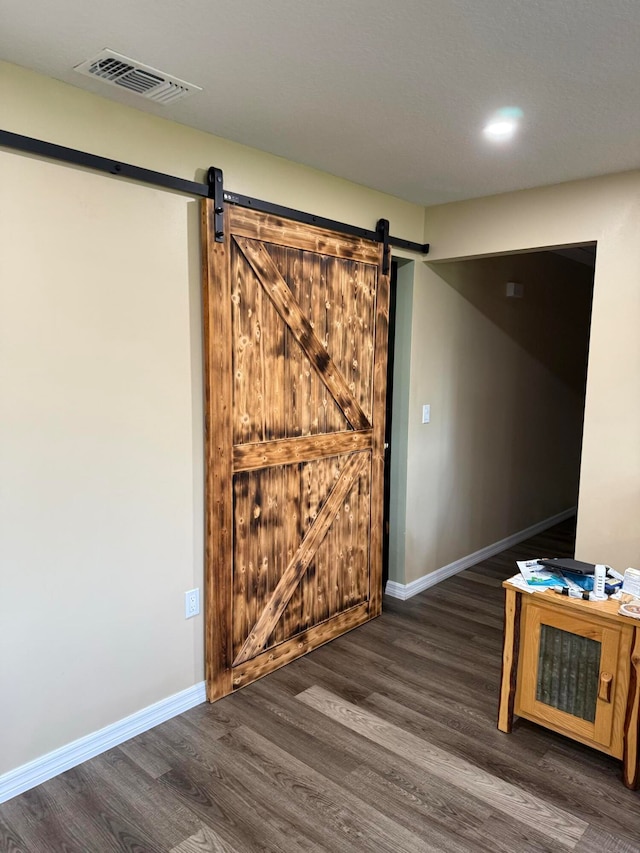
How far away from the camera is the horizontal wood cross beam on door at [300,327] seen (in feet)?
8.85

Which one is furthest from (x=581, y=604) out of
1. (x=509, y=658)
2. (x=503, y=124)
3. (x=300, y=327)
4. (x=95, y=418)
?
(x=95, y=418)

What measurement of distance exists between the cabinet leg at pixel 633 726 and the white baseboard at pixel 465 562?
1.84m

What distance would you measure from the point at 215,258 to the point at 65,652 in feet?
5.59

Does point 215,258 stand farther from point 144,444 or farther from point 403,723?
point 403,723

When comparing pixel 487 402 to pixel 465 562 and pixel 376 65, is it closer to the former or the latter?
pixel 465 562

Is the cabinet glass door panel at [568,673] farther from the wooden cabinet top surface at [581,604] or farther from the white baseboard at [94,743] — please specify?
the white baseboard at [94,743]

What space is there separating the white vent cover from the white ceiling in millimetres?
42

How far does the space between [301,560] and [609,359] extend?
191 cm

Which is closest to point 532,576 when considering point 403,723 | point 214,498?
point 403,723

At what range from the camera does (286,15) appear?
1578mm

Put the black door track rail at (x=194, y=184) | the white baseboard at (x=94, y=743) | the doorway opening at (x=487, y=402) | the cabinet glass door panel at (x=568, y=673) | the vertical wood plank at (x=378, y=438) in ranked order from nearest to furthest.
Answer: the black door track rail at (x=194, y=184) → the white baseboard at (x=94, y=743) → the cabinet glass door panel at (x=568, y=673) → the vertical wood plank at (x=378, y=438) → the doorway opening at (x=487, y=402)

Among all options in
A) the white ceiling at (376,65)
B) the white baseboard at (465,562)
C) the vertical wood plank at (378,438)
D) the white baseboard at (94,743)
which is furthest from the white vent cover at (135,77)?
the white baseboard at (465,562)

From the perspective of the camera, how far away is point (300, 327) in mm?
2939

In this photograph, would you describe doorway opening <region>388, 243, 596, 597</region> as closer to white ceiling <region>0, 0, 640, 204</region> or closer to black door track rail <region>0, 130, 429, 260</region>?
black door track rail <region>0, 130, 429, 260</region>
